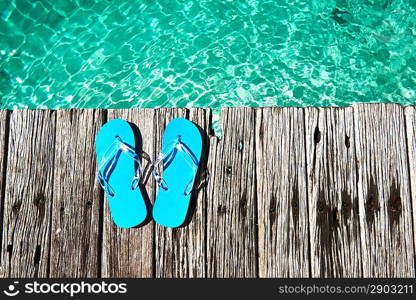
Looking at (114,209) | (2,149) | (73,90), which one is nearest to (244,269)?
(114,209)

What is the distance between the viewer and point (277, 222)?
2762 millimetres

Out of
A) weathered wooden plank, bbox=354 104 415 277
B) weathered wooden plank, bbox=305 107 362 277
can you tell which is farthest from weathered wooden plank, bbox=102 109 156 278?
weathered wooden plank, bbox=354 104 415 277

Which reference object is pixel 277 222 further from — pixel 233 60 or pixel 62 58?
pixel 62 58

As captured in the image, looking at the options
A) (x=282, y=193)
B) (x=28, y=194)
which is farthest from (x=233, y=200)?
(x=28, y=194)

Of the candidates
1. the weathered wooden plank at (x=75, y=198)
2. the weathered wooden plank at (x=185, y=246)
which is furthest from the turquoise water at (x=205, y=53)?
the weathered wooden plank at (x=185, y=246)

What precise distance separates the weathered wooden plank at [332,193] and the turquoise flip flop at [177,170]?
74 centimetres

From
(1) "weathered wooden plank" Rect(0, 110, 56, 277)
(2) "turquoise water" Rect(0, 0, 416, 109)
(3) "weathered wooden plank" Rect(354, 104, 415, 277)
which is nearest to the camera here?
(3) "weathered wooden plank" Rect(354, 104, 415, 277)

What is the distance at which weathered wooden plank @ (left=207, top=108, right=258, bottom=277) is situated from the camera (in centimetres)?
275

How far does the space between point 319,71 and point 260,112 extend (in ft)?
7.10

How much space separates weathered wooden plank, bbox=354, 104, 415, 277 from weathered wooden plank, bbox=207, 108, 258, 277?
0.68 meters

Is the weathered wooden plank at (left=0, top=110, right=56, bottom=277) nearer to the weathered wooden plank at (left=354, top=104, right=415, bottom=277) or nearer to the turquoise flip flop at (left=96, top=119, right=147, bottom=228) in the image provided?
the turquoise flip flop at (left=96, top=119, right=147, bottom=228)

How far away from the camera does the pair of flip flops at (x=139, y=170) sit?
9.20 feet

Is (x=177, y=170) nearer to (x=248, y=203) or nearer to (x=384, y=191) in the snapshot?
(x=248, y=203)

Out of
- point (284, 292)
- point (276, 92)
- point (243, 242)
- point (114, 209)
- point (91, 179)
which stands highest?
point (276, 92)
